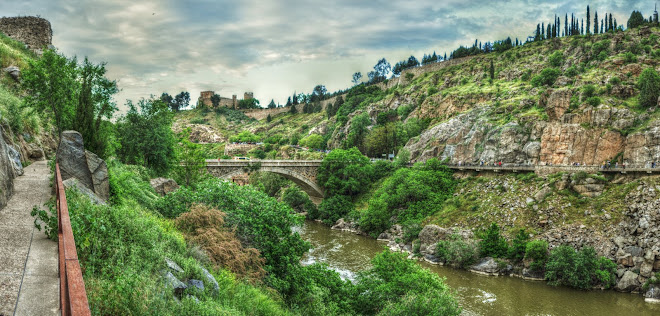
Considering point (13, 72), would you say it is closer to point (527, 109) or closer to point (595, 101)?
point (595, 101)

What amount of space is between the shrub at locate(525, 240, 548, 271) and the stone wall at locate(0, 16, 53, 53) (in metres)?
43.4

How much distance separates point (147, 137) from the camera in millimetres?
31453

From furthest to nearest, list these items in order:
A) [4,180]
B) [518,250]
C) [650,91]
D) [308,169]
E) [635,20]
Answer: [635,20] < [308,169] < [650,91] < [518,250] < [4,180]

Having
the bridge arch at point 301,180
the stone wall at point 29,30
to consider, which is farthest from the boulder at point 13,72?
the bridge arch at point 301,180

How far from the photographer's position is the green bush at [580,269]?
29.7 m

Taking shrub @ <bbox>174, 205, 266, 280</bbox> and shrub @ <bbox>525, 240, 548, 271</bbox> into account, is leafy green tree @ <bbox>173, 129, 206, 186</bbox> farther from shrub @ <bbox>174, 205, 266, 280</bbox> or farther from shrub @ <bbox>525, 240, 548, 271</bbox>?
shrub @ <bbox>525, 240, 548, 271</bbox>

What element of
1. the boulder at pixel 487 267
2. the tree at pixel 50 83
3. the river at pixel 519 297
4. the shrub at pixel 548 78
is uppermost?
the shrub at pixel 548 78

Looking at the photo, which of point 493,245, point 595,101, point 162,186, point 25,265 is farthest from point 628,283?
point 25,265

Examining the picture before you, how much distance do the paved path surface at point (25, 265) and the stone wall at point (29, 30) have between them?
30.5m

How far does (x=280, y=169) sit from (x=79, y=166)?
42405 millimetres

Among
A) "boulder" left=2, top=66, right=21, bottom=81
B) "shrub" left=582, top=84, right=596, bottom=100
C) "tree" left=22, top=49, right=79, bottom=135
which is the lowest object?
"tree" left=22, top=49, right=79, bottom=135

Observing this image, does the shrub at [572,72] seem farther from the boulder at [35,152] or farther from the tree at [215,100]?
the tree at [215,100]

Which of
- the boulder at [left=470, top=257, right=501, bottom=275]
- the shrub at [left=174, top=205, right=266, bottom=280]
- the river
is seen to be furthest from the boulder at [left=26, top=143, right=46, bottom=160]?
the boulder at [left=470, top=257, right=501, bottom=275]

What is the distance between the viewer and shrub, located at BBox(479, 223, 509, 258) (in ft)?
116
